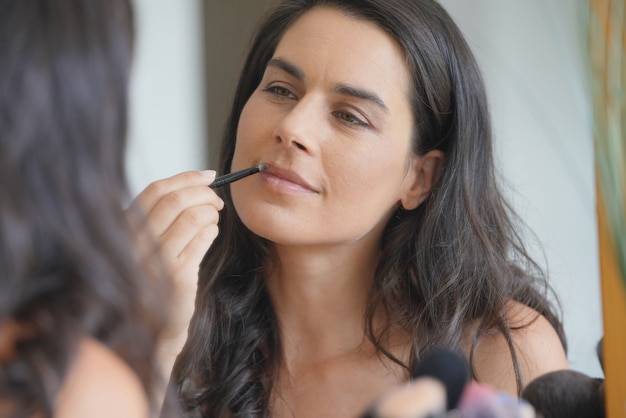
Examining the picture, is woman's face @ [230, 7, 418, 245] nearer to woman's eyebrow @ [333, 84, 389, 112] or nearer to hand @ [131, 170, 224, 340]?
woman's eyebrow @ [333, 84, 389, 112]

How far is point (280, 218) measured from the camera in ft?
3.79

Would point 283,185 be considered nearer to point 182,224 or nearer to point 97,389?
point 182,224

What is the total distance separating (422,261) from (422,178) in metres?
0.13

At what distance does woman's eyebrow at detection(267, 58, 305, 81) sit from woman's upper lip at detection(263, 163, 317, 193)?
5.4 inches

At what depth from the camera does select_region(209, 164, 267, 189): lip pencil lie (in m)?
1.10

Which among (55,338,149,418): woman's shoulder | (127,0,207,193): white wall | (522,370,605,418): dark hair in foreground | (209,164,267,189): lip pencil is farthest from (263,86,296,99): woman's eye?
(127,0,207,193): white wall

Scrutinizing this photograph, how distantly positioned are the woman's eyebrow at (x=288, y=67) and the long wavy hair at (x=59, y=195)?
0.59 metres

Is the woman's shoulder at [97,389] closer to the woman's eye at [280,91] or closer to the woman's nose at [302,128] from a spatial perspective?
the woman's nose at [302,128]

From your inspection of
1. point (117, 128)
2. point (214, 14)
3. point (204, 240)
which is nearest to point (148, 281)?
Result: point (117, 128)

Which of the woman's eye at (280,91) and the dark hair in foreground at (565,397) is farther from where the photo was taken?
the woman's eye at (280,91)

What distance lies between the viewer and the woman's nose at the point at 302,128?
1.15 m

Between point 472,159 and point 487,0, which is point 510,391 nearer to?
point 472,159

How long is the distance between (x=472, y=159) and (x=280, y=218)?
1.07 feet

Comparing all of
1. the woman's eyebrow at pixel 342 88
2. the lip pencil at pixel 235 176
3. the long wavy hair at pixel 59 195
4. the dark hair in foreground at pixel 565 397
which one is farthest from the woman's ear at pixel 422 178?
the long wavy hair at pixel 59 195
